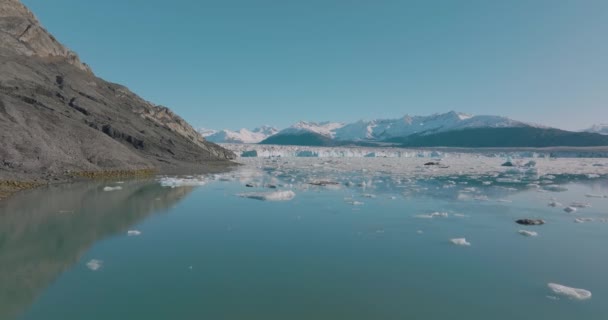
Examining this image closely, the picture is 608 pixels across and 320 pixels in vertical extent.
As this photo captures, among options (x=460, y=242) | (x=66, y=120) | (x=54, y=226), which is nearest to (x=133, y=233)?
(x=54, y=226)

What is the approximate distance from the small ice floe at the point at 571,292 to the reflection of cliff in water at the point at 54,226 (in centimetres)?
1075

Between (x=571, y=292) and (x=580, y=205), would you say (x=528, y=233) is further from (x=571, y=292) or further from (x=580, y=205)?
(x=580, y=205)

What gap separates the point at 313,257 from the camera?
10.9 meters

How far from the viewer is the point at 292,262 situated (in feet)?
34.3

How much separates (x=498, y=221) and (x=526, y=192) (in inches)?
477

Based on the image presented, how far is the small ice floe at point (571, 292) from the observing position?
316 inches

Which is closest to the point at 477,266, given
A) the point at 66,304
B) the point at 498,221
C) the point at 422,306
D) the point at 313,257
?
the point at 422,306

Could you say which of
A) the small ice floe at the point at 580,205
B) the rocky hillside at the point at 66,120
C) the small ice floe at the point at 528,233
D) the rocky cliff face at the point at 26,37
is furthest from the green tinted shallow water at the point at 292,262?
the rocky cliff face at the point at 26,37

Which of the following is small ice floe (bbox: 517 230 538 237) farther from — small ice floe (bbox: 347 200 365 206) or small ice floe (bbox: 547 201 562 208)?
small ice floe (bbox: 347 200 365 206)

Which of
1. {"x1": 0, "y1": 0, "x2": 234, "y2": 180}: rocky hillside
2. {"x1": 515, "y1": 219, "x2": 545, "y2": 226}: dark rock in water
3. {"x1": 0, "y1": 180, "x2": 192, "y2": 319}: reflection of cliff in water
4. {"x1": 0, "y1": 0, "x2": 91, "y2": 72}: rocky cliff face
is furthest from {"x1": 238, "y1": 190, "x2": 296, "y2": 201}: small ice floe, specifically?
{"x1": 0, "y1": 0, "x2": 91, "y2": 72}: rocky cliff face

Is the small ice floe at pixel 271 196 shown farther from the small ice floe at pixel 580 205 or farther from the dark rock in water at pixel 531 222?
the small ice floe at pixel 580 205

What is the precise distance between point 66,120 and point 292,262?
1395 inches

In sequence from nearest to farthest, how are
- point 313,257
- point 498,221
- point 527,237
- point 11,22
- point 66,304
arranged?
point 66,304
point 313,257
point 527,237
point 498,221
point 11,22

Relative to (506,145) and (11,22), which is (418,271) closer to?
(11,22)
